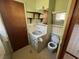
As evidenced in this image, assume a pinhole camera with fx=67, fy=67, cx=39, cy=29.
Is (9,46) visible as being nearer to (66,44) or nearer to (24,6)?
(24,6)

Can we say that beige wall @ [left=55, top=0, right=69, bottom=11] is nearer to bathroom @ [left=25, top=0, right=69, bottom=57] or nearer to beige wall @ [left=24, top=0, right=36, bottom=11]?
bathroom @ [left=25, top=0, right=69, bottom=57]

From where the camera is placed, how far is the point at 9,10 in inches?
87.6

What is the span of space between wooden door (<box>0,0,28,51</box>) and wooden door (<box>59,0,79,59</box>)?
181cm

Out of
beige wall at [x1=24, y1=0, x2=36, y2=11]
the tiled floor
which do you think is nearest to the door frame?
the tiled floor

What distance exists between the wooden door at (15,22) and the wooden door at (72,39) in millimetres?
1807

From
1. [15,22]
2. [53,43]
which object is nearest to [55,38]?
[53,43]

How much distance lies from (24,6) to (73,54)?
2470mm

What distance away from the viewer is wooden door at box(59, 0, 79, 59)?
3.39 feet

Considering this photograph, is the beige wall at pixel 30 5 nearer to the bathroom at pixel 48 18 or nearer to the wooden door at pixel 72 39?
the bathroom at pixel 48 18

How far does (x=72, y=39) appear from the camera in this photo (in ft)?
3.77

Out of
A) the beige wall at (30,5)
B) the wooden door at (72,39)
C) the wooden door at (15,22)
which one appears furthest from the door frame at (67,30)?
the beige wall at (30,5)

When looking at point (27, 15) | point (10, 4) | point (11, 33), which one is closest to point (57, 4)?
point (27, 15)

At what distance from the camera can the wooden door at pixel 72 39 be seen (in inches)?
40.6

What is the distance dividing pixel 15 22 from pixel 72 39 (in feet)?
6.64
